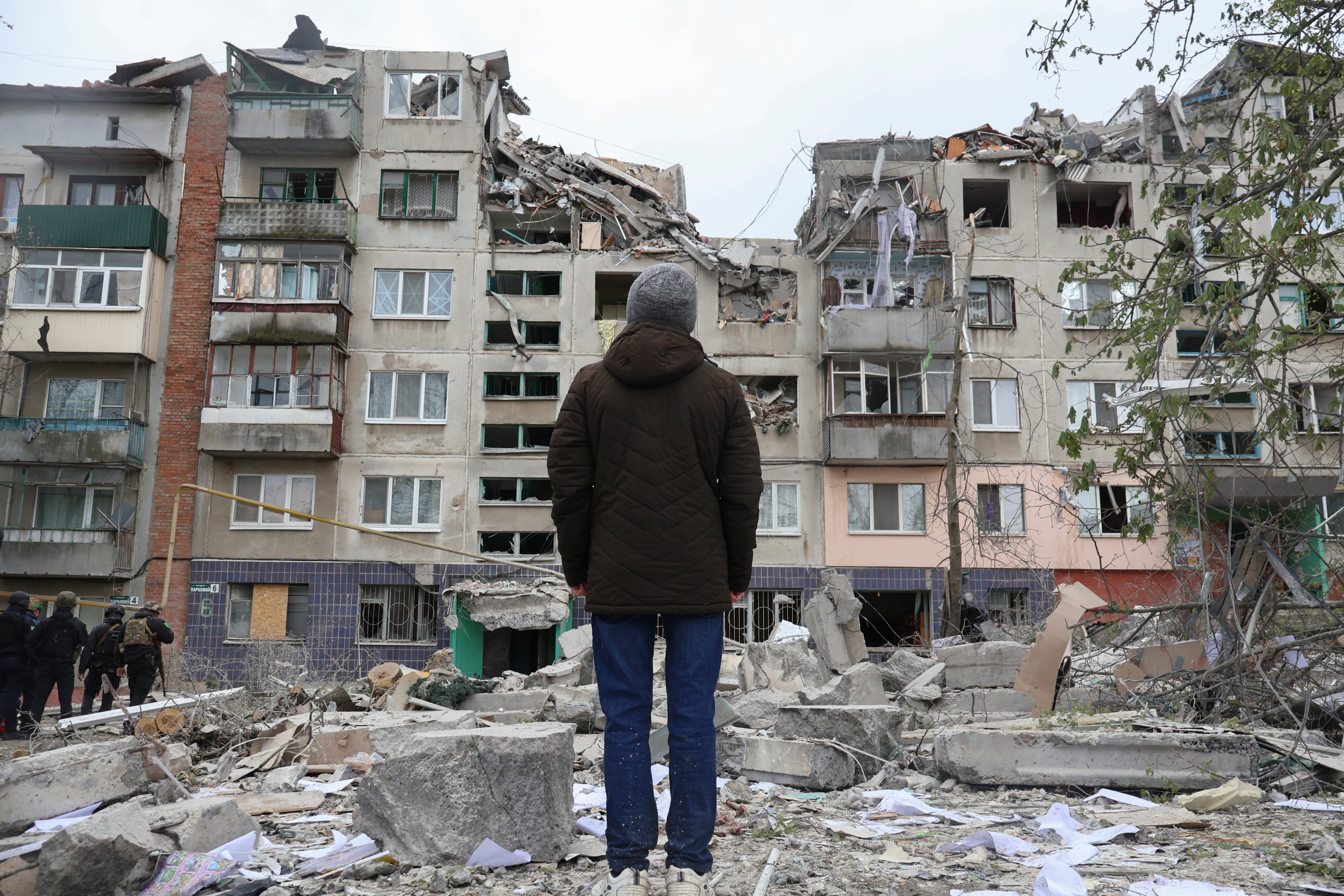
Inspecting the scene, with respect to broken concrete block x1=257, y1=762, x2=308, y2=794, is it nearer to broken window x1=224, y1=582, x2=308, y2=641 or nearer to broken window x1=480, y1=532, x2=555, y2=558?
broken window x1=480, y1=532, x2=555, y2=558

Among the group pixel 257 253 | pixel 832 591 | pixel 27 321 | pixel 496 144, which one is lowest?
pixel 832 591

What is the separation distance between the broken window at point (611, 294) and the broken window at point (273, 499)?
30.9 feet

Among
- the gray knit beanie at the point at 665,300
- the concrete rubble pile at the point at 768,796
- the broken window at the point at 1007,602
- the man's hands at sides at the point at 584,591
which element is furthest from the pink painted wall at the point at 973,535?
the gray knit beanie at the point at 665,300

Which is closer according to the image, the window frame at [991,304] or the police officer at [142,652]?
the police officer at [142,652]

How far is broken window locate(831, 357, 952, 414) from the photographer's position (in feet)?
87.5

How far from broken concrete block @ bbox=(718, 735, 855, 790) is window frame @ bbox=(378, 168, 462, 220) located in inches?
938

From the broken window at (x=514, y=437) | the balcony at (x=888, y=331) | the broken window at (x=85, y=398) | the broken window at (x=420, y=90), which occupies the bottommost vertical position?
the broken window at (x=514, y=437)

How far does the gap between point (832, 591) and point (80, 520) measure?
2072 cm

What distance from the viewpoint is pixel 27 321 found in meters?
25.8

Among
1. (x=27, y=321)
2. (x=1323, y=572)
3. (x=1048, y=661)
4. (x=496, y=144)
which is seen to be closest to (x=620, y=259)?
(x=496, y=144)

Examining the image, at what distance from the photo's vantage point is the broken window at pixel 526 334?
2681cm

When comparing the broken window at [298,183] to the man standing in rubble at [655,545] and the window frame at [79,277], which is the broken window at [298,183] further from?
the man standing in rubble at [655,545]

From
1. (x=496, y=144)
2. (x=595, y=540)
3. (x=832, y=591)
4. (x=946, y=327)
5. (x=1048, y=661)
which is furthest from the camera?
(x=496, y=144)

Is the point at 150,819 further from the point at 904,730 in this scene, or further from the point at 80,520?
the point at 80,520
